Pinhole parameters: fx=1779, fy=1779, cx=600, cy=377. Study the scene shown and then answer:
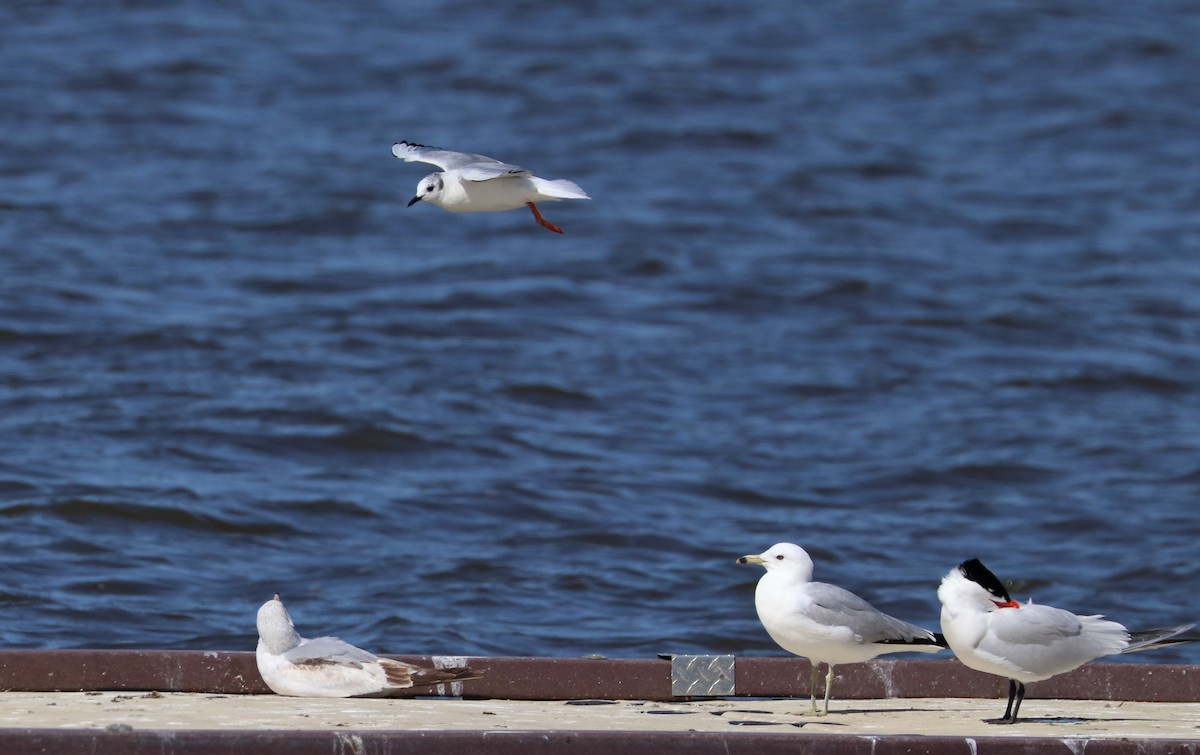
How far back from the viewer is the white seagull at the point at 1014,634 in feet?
22.0

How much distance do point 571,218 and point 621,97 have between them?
598cm

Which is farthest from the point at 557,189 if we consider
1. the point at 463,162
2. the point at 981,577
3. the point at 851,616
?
the point at 981,577

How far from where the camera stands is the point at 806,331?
79.7 feet

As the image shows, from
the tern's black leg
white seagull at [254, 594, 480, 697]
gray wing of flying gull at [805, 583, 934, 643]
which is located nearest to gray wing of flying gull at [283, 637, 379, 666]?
white seagull at [254, 594, 480, 697]

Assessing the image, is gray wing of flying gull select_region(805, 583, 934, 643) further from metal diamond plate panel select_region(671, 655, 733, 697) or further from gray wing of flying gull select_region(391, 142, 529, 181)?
gray wing of flying gull select_region(391, 142, 529, 181)

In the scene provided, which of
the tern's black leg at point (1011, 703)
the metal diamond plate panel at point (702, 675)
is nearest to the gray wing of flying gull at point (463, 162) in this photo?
the metal diamond plate panel at point (702, 675)

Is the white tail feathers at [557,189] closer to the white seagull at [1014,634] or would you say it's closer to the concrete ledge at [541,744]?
the white seagull at [1014,634]

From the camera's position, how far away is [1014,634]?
6.66 meters

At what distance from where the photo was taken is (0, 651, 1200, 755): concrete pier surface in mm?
6000

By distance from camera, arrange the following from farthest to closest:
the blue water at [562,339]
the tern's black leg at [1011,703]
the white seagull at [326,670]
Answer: the blue water at [562,339] < the white seagull at [326,670] < the tern's black leg at [1011,703]

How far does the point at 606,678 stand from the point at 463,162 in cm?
248

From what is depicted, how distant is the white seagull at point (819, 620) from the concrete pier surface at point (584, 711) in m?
0.30

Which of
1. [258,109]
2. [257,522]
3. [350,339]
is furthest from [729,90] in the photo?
[257,522]

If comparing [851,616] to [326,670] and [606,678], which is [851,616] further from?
[326,670]
